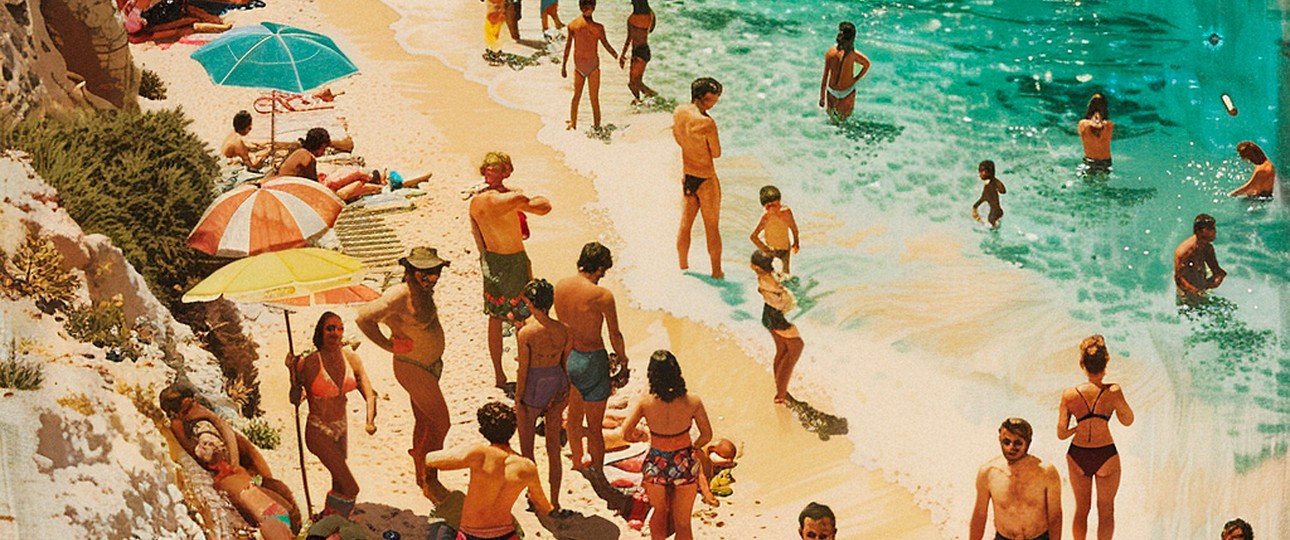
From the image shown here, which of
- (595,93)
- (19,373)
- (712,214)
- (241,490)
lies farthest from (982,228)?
(19,373)

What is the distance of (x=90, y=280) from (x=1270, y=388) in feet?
31.9

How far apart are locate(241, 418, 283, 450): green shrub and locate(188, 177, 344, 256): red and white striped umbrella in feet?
4.56

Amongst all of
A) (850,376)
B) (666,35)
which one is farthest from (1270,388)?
(666,35)

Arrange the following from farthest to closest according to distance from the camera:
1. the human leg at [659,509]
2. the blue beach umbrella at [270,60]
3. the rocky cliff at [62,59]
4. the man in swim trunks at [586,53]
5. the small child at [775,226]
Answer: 1. the man in swim trunks at [586,53]
2. the blue beach umbrella at [270,60]
3. the rocky cliff at [62,59]
4. the small child at [775,226]
5. the human leg at [659,509]

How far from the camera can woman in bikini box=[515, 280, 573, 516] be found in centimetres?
1073

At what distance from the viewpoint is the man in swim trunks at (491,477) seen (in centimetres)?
952

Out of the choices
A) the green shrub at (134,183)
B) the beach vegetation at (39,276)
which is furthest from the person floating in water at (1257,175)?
the beach vegetation at (39,276)

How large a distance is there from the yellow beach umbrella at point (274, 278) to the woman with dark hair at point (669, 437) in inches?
85.2

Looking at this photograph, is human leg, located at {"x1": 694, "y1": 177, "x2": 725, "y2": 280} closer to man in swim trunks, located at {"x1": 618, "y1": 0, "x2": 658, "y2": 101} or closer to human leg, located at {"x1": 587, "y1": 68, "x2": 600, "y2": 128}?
human leg, located at {"x1": 587, "y1": 68, "x2": 600, "y2": 128}

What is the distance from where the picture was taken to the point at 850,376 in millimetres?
13352

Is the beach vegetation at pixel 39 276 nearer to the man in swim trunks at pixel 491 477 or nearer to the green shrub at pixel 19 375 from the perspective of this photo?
the green shrub at pixel 19 375

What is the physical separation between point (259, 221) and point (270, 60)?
4675 mm

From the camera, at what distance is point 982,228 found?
17.1m

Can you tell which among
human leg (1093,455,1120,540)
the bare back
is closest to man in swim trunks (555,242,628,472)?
the bare back
